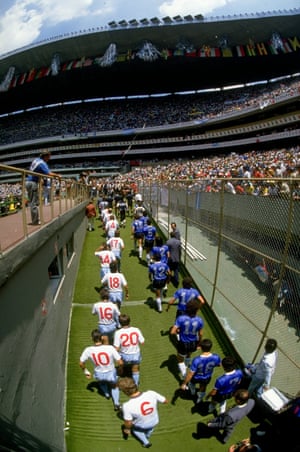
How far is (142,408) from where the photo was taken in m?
4.43

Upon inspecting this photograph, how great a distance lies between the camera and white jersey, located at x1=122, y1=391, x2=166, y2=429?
14.5 ft

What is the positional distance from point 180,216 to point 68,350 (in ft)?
23.6

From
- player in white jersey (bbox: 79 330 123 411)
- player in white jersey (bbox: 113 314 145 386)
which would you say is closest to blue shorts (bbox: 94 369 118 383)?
player in white jersey (bbox: 79 330 123 411)

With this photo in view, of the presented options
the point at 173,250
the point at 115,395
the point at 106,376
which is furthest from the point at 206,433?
the point at 173,250

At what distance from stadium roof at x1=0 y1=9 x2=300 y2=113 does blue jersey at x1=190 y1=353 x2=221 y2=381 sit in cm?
5041

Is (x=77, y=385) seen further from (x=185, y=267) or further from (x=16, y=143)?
(x=16, y=143)

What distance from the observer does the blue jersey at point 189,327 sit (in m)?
5.96

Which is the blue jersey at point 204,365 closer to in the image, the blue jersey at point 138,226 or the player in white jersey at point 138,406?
the player in white jersey at point 138,406

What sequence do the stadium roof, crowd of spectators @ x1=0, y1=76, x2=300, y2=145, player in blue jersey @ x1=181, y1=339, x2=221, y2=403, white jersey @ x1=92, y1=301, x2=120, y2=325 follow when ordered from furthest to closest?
crowd of spectators @ x1=0, y1=76, x2=300, y2=145 < the stadium roof < white jersey @ x1=92, y1=301, x2=120, y2=325 < player in blue jersey @ x1=181, y1=339, x2=221, y2=403

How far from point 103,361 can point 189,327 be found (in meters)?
1.72

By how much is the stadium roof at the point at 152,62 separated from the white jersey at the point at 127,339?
50100mm

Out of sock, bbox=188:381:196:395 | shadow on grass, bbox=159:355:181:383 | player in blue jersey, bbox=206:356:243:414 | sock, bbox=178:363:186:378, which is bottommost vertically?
shadow on grass, bbox=159:355:181:383

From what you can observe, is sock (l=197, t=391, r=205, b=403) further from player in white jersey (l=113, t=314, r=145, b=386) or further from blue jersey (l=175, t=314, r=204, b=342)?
player in white jersey (l=113, t=314, r=145, b=386)

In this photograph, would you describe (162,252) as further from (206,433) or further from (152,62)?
(152,62)
